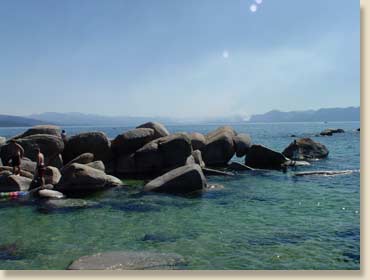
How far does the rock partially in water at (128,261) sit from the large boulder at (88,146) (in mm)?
17745

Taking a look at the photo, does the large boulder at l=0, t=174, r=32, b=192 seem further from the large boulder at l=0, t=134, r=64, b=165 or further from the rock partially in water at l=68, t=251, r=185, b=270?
the rock partially in water at l=68, t=251, r=185, b=270

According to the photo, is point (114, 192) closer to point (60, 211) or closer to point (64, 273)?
point (60, 211)

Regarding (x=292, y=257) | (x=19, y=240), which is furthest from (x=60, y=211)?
(x=292, y=257)

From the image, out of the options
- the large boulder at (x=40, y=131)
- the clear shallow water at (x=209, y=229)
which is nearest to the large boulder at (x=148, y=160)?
the large boulder at (x=40, y=131)

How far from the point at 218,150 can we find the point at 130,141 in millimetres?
7955

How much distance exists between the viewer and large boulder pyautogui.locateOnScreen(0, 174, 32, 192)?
2056 cm

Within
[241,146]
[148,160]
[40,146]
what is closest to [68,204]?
[40,146]

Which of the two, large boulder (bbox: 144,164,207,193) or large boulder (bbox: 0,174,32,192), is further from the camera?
large boulder (bbox: 144,164,207,193)

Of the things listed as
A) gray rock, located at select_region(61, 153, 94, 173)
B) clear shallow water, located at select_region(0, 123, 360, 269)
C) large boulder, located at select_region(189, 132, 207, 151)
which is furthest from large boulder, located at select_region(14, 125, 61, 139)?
large boulder, located at select_region(189, 132, 207, 151)

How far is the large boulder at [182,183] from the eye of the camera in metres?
20.7

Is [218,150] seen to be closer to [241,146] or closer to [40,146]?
[241,146]

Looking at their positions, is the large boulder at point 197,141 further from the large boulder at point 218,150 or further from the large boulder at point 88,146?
the large boulder at point 88,146

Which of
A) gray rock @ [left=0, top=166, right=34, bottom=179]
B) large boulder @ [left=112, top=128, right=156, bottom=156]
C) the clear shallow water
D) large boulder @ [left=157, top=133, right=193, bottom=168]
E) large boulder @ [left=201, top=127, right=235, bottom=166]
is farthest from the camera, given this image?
large boulder @ [left=201, top=127, right=235, bottom=166]

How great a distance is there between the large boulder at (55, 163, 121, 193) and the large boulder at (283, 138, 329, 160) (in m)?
20.2
